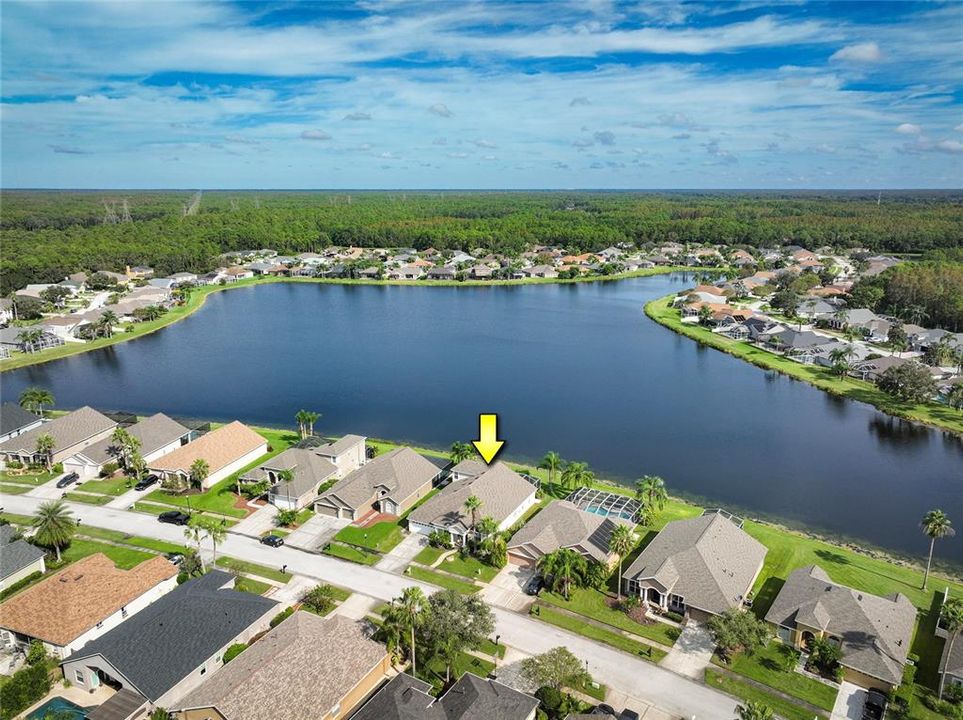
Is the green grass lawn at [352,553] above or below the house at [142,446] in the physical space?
below

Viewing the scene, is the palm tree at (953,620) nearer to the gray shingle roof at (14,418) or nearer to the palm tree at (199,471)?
the palm tree at (199,471)

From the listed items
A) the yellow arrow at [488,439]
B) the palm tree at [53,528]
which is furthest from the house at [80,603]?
the yellow arrow at [488,439]

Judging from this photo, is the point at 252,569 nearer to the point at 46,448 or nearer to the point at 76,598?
the point at 76,598

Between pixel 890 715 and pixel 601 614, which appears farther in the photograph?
pixel 601 614

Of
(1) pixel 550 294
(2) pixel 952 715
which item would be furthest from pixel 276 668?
(1) pixel 550 294

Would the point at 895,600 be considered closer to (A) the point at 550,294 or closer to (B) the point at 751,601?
(B) the point at 751,601
